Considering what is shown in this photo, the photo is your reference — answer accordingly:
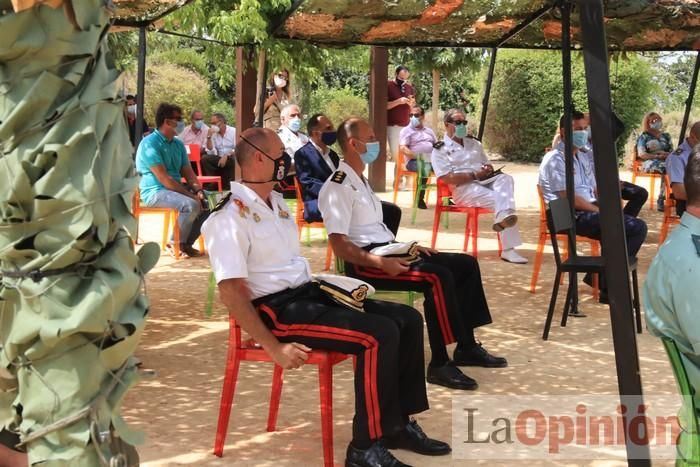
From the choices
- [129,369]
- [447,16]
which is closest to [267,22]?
[447,16]

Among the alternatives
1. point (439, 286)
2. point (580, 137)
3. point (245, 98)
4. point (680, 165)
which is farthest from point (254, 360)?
point (245, 98)

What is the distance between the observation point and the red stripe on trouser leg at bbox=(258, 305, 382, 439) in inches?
146

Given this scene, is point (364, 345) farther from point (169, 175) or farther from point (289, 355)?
point (169, 175)

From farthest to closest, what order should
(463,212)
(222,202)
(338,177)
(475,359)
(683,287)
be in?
(463,212), (475,359), (338,177), (222,202), (683,287)

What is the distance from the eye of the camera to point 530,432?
14.2 feet

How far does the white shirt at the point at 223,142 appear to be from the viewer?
13.5 m

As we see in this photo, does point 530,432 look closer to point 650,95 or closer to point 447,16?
point 447,16

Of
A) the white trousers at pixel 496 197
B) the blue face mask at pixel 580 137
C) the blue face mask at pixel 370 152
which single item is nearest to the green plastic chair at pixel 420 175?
the white trousers at pixel 496 197

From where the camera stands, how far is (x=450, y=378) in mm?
5016

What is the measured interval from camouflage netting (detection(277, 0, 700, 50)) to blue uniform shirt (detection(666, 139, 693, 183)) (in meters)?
1.17

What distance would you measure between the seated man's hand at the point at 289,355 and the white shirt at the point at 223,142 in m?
9.88

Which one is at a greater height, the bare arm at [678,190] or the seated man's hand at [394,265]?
the bare arm at [678,190]

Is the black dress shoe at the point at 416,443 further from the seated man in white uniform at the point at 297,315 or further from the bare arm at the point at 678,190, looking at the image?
the bare arm at the point at 678,190

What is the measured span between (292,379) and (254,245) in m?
1.34
